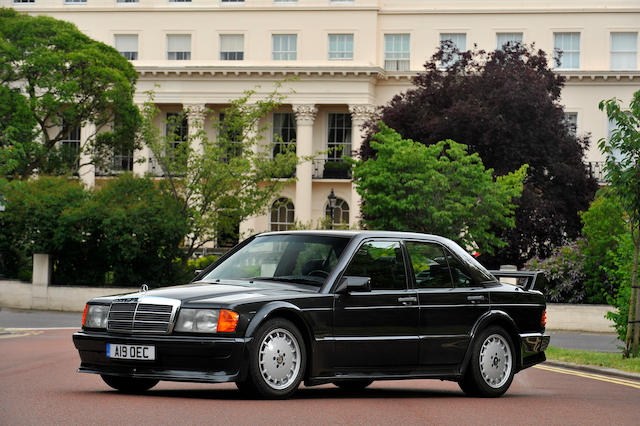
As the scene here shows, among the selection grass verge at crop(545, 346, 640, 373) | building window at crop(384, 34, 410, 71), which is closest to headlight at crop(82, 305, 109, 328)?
grass verge at crop(545, 346, 640, 373)

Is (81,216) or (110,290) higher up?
(81,216)

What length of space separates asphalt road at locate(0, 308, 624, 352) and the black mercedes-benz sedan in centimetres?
1453

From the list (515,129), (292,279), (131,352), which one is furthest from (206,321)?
(515,129)

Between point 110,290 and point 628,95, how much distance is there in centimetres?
3624

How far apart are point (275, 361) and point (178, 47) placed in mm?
58942

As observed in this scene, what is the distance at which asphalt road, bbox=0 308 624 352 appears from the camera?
28016 mm

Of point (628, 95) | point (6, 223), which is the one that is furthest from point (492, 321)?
point (628, 95)

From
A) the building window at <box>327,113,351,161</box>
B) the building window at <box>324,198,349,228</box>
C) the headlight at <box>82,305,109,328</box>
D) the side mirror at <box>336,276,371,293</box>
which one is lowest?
the headlight at <box>82,305,109,328</box>

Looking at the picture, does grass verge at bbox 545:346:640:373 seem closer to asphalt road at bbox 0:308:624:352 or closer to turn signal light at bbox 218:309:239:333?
asphalt road at bbox 0:308:624:352

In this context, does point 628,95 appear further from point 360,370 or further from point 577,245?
point 360,370

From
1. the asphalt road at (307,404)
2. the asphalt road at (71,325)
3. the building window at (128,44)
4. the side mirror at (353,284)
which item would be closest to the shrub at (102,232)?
the asphalt road at (71,325)

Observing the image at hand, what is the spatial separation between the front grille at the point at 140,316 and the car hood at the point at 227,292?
100 mm

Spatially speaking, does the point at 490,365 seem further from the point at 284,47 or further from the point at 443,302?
the point at 284,47

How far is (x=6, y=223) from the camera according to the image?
41.7 metres
